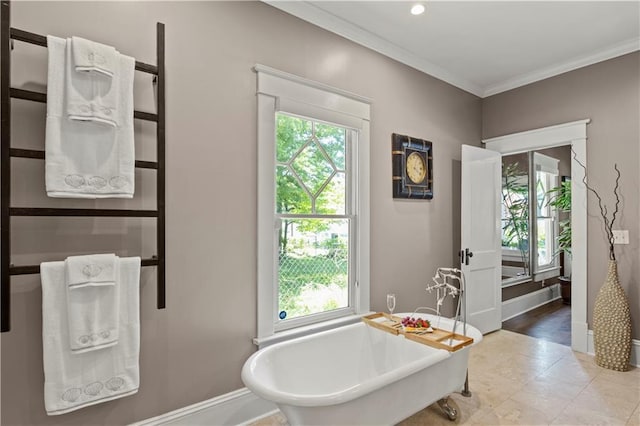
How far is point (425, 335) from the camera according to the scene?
7.67ft

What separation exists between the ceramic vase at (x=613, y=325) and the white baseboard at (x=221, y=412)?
8.90 ft

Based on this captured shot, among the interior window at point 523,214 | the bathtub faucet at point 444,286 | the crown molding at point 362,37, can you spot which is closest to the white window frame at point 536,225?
the interior window at point 523,214

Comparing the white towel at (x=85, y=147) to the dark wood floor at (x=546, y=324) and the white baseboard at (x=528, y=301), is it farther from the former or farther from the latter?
the white baseboard at (x=528, y=301)

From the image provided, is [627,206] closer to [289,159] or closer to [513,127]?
[513,127]

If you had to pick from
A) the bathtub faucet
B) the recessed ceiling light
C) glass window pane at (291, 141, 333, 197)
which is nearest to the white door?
the bathtub faucet

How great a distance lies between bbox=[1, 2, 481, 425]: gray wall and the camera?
5.39 feet

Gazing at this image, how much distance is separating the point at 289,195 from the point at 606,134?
2900mm

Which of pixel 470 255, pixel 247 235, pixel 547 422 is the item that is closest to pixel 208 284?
pixel 247 235

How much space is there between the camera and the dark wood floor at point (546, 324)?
386 cm

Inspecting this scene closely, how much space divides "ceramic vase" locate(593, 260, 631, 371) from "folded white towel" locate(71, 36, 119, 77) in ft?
12.4

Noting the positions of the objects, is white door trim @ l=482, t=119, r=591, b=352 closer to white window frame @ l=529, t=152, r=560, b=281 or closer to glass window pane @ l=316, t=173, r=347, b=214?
white window frame @ l=529, t=152, r=560, b=281

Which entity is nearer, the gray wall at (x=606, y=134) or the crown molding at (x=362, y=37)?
the crown molding at (x=362, y=37)

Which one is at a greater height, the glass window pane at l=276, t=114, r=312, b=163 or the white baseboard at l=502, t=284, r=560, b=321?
the glass window pane at l=276, t=114, r=312, b=163

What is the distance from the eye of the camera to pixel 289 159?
256cm
